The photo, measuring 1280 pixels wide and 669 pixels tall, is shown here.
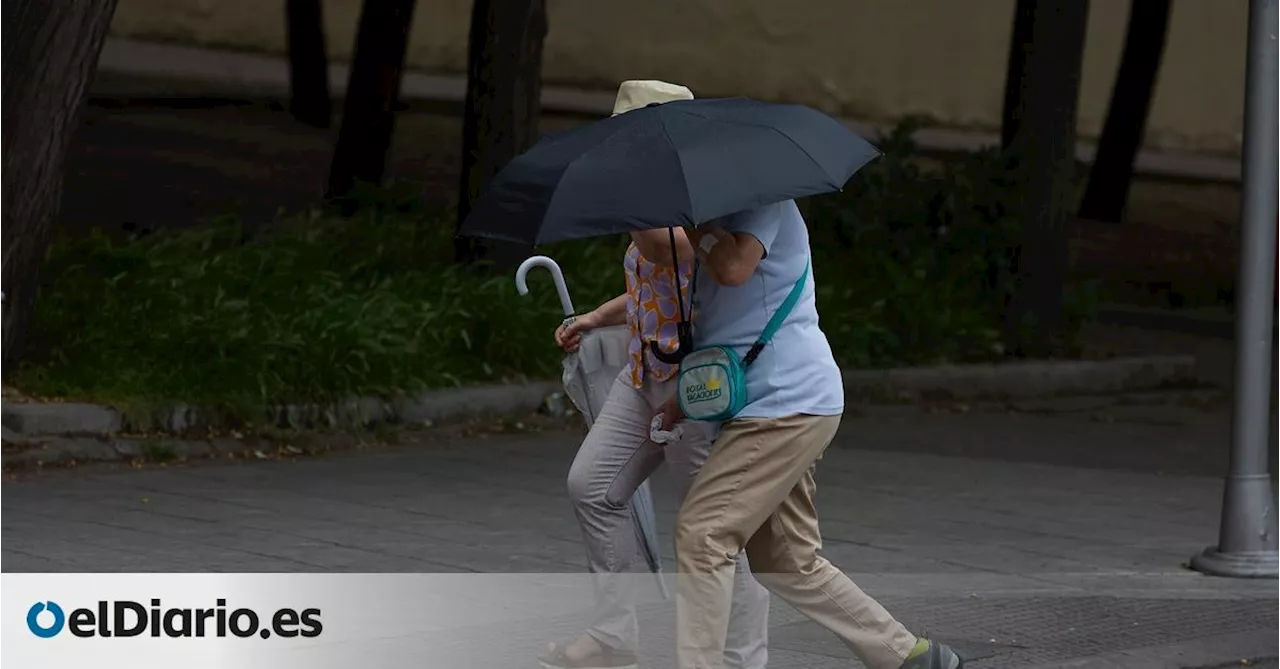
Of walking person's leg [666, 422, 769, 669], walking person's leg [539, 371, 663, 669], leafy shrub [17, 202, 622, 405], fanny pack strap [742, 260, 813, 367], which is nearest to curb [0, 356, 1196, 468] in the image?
leafy shrub [17, 202, 622, 405]

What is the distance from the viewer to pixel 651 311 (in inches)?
231

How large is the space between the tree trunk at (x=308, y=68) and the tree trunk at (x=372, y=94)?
5.42m

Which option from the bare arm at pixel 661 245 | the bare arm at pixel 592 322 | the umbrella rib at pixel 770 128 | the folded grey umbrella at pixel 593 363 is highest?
the umbrella rib at pixel 770 128

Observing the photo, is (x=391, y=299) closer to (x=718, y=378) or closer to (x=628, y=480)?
(x=628, y=480)

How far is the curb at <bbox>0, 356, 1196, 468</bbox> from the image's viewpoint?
972 cm

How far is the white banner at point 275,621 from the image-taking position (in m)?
6.02

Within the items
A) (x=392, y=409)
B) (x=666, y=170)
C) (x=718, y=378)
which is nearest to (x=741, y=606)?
(x=718, y=378)

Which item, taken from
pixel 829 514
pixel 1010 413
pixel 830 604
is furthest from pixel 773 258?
pixel 1010 413

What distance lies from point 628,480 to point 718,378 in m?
0.63

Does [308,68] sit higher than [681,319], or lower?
lower

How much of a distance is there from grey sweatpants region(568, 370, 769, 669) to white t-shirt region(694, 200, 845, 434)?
1.20ft

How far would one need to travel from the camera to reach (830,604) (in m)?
5.88

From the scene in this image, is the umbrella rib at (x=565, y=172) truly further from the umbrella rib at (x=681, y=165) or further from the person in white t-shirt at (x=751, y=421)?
the person in white t-shirt at (x=751, y=421)

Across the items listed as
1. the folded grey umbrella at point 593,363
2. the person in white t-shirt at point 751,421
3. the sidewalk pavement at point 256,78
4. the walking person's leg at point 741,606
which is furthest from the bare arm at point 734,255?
the sidewalk pavement at point 256,78
